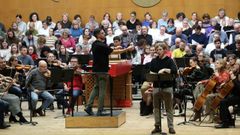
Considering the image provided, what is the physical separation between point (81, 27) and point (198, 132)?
423 inches

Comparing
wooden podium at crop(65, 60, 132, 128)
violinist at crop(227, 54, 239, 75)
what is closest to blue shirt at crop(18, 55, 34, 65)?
wooden podium at crop(65, 60, 132, 128)

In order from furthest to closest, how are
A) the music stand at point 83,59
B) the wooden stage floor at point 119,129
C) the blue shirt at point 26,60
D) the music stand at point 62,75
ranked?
the blue shirt at point 26,60 < the music stand at point 83,59 < the music stand at point 62,75 < the wooden stage floor at point 119,129

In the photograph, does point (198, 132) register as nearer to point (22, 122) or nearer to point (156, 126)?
point (156, 126)

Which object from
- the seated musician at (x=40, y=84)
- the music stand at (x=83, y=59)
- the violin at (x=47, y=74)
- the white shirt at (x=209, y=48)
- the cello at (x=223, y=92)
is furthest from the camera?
the white shirt at (x=209, y=48)

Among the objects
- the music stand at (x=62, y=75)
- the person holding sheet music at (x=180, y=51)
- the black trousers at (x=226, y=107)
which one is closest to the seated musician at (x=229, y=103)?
the black trousers at (x=226, y=107)

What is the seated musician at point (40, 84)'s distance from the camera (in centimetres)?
1445

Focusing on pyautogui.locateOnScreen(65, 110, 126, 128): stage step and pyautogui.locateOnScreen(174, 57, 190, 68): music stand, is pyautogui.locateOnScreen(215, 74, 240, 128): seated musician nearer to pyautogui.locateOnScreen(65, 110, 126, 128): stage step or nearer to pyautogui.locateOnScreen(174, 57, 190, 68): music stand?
pyautogui.locateOnScreen(65, 110, 126, 128): stage step

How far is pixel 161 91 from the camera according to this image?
455 inches

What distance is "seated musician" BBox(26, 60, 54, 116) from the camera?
14.5m

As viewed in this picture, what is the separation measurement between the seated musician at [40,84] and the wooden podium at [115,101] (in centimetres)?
128

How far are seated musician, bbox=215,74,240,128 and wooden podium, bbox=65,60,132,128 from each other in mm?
2137

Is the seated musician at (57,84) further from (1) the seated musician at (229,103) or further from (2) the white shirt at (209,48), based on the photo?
(1) the seated musician at (229,103)

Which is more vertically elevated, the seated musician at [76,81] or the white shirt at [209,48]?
the white shirt at [209,48]

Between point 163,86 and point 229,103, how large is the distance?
169 cm
